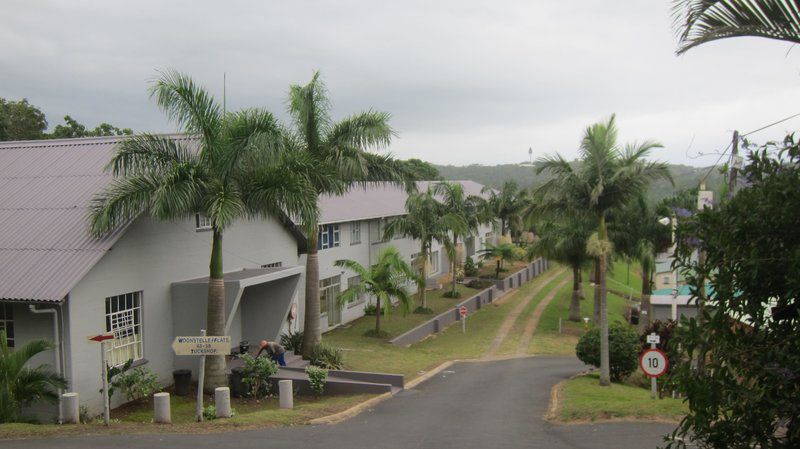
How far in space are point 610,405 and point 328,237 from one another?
19.0m

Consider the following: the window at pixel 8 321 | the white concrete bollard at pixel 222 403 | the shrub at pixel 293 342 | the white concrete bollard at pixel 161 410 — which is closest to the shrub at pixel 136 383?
the white concrete bollard at pixel 161 410

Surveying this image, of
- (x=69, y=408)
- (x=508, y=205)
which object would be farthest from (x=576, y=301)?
(x=69, y=408)

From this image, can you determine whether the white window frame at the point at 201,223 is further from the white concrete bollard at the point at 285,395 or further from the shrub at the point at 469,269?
the shrub at the point at 469,269

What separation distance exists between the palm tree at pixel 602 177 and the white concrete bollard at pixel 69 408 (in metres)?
12.3

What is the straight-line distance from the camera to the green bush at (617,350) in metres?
19.6

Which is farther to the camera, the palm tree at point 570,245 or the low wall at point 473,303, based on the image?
the palm tree at point 570,245

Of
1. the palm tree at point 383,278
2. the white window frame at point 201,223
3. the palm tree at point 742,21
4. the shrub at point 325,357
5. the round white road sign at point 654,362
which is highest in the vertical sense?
the palm tree at point 742,21

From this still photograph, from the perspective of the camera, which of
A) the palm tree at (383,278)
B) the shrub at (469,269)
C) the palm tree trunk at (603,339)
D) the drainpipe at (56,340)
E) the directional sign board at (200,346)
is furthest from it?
the shrub at (469,269)

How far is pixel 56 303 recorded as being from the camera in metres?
14.2

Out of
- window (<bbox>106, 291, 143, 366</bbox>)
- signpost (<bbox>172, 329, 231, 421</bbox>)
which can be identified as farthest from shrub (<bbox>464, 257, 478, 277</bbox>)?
signpost (<bbox>172, 329, 231, 421</bbox>)

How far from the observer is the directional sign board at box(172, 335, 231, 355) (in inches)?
508

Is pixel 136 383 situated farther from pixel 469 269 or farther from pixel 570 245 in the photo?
pixel 469 269

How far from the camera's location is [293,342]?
22719 millimetres

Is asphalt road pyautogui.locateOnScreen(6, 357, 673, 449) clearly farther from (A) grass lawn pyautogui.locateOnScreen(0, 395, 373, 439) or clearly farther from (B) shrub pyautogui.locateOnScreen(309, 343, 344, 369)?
(B) shrub pyautogui.locateOnScreen(309, 343, 344, 369)
